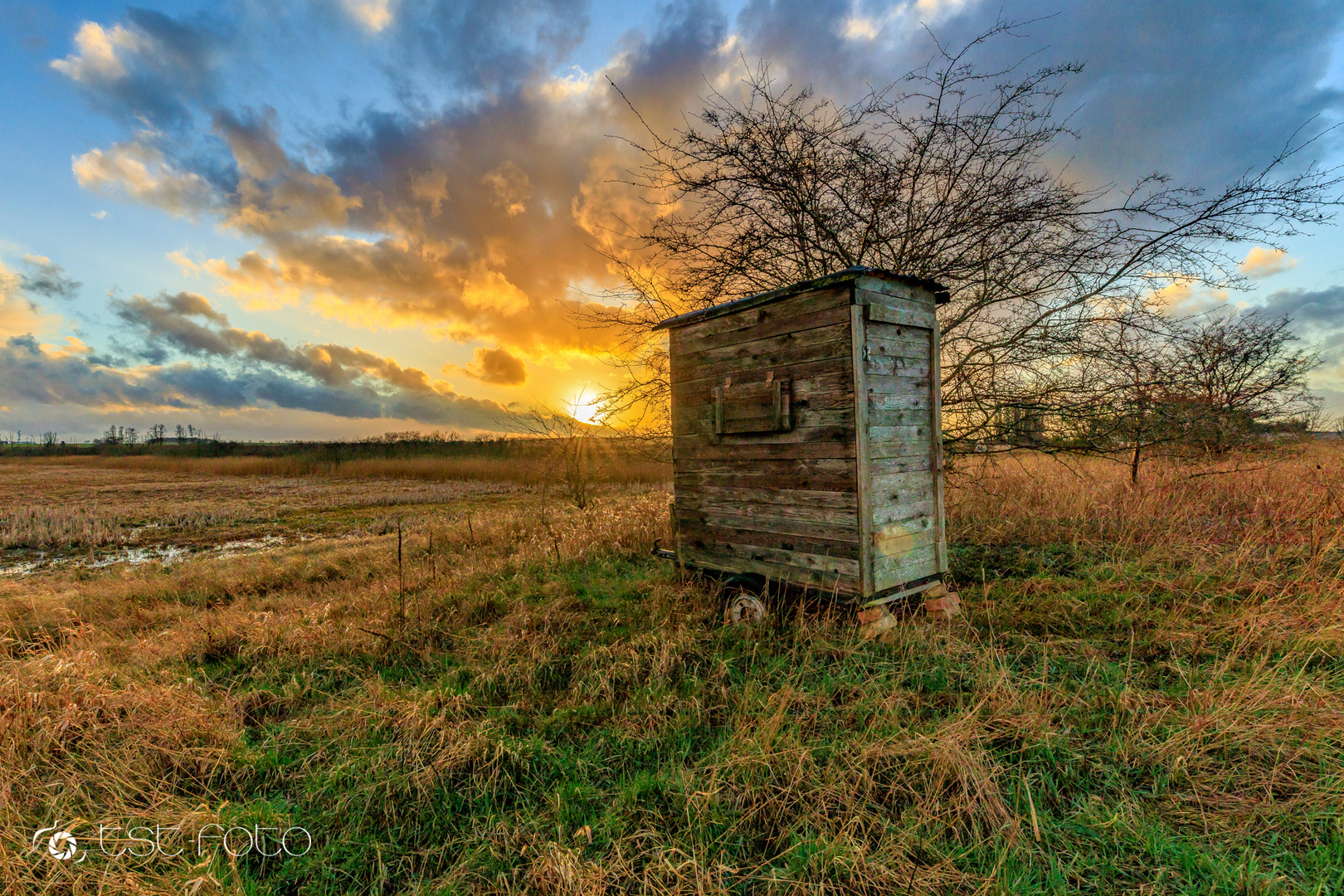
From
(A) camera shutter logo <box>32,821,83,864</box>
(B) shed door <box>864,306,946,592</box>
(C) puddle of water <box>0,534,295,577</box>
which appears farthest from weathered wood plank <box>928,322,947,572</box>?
(C) puddle of water <box>0,534,295,577</box>

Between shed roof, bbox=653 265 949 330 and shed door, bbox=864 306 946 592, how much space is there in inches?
11.5

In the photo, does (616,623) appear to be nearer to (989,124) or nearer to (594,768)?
(594,768)

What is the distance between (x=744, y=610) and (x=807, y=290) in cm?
314

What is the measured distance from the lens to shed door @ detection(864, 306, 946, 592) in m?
4.79

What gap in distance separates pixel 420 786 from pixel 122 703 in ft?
8.56

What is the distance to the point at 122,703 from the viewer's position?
151 inches

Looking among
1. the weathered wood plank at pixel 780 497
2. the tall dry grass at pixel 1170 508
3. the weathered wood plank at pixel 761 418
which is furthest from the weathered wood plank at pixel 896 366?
the tall dry grass at pixel 1170 508

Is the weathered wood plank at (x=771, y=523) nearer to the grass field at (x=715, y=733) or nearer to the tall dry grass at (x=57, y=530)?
the grass field at (x=715, y=733)

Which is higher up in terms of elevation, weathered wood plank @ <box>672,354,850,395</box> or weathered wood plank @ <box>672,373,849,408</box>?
weathered wood plank @ <box>672,354,850,395</box>

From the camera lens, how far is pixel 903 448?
16.7 ft

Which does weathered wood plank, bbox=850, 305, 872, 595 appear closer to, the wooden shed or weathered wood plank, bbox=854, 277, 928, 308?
the wooden shed

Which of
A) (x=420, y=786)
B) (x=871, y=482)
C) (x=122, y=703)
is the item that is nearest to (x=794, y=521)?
(x=871, y=482)

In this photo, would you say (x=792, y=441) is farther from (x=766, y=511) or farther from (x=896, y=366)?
(x=896, y=366)

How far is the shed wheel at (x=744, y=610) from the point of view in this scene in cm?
510
